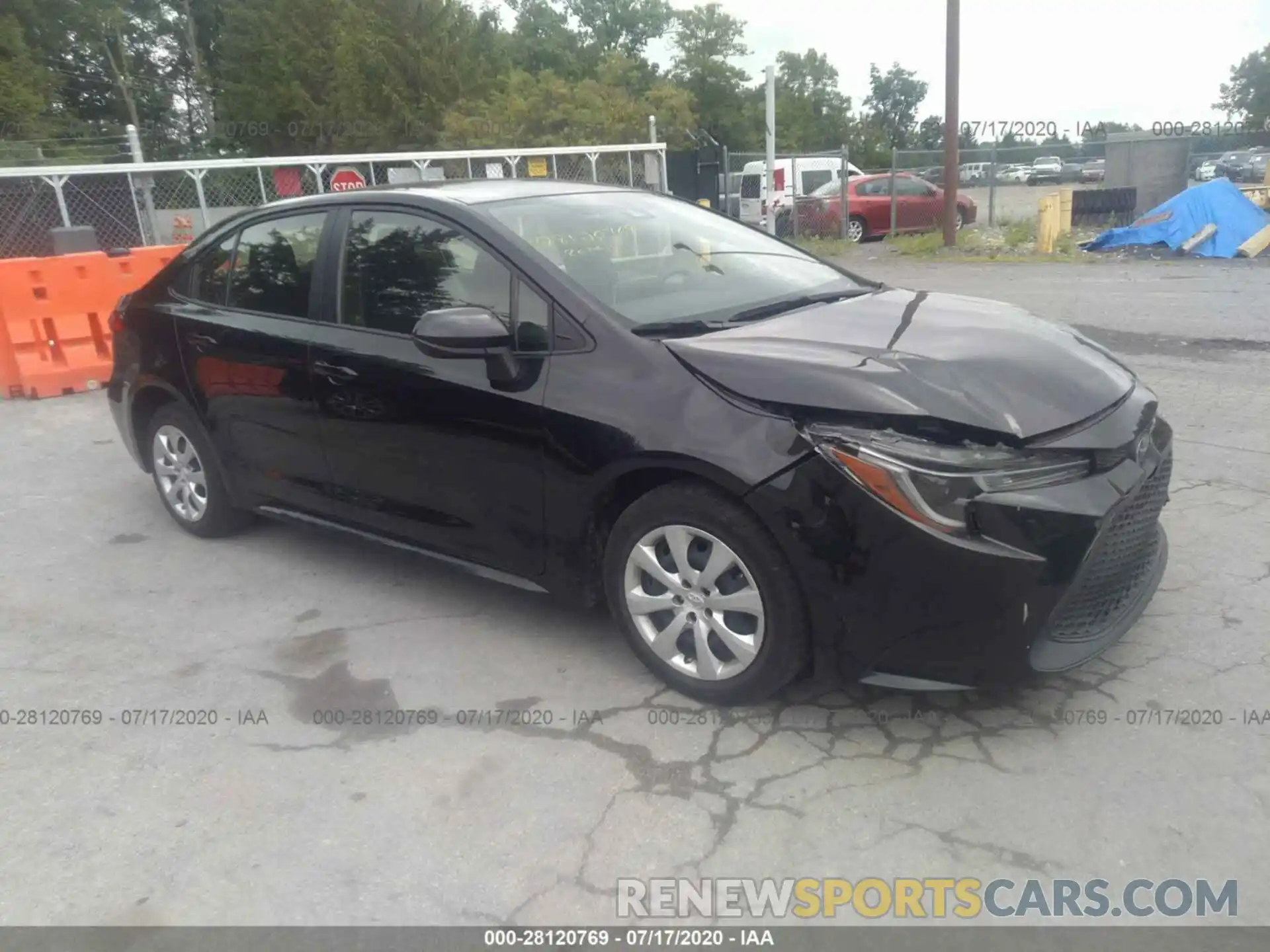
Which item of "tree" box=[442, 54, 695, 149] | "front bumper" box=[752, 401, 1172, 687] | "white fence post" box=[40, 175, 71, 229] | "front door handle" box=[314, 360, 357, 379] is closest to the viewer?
"front bumper" box=[752, 401, 1172, 687]

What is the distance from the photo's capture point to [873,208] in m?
20.9

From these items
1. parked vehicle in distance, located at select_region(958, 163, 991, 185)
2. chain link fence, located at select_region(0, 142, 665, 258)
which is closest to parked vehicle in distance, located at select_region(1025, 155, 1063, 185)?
parked vehicle in distance, located at select_region(958, 163, 991, 185)

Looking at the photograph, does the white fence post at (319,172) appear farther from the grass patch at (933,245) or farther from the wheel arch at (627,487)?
the wheel arch at (627,487)

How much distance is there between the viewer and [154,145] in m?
43.6

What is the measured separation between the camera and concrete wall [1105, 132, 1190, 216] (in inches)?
775

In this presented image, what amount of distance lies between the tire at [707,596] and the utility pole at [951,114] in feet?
51.9

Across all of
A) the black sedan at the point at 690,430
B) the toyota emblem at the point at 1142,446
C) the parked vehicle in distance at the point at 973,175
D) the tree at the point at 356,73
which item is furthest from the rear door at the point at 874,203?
the toyota emblem at the point at 1142,446

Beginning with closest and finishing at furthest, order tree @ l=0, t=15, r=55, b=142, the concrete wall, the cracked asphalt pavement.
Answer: the cracked asphalt pavement, the concrete wall, tree @ l=0, t=15, r=55, b=142

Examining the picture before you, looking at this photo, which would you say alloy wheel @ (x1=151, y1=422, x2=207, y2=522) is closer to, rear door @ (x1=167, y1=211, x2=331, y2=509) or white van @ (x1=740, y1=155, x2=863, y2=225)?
rear door @ (x1=167, y1=211, x2=331, y2=509)

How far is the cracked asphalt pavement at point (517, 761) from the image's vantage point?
103 inches

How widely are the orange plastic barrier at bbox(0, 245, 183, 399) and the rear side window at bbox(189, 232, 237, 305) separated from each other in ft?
14.0

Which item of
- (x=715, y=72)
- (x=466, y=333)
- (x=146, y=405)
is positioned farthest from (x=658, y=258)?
(x=715, y=72)

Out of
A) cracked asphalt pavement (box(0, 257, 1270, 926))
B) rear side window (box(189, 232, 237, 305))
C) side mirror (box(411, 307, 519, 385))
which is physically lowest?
cracked asphalt pavement (box(0, 257, 1270, 926))

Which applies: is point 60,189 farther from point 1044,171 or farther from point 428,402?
point 1044,171
